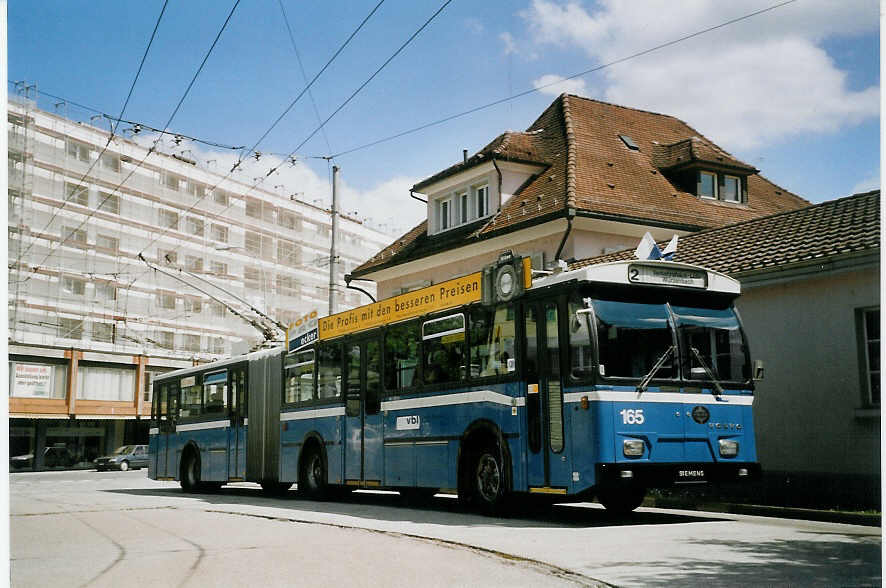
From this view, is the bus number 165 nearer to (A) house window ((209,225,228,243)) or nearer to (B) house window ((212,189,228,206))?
(B) house window ((212,189,228,206))

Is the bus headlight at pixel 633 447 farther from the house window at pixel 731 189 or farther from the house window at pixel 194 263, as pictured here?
the house window at pixel 194 263

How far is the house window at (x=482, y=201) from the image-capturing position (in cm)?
2706

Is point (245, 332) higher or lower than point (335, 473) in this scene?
higher

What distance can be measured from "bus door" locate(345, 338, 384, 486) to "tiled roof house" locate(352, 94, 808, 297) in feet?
26.9

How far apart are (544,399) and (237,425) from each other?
375 inches

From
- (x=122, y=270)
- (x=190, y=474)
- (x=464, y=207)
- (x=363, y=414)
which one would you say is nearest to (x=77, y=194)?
(x=190, y=474)

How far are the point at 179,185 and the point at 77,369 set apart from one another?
19541 mm

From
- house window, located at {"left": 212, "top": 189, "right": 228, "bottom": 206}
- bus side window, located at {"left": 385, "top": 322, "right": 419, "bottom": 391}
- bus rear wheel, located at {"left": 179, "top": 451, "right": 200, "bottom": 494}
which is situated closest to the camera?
bus side window, located at {"left": 385, "top": 322, "right": 419, "bottom": 391}

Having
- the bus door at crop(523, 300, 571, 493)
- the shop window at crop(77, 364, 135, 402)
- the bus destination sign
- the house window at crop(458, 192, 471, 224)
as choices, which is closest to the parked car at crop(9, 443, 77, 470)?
the shop window at crop(77, 364, 135, 402)

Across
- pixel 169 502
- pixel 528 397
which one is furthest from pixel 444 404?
pixel 169 502

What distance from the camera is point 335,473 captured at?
16.3m

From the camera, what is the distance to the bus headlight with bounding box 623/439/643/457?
10.8m

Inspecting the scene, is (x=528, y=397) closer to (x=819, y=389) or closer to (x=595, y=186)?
(x=819, y=389)

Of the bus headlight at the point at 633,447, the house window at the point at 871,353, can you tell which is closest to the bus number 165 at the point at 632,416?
the bus headlight at the point at 633,447
